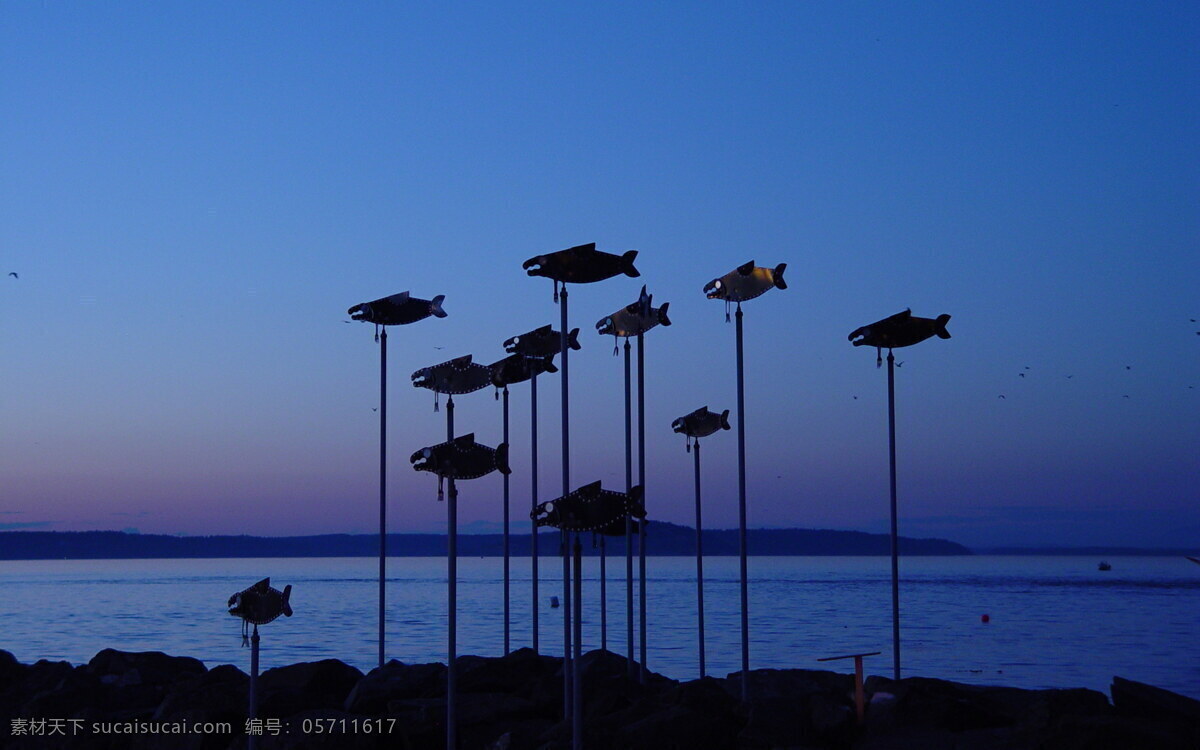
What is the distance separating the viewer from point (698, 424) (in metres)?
25.9

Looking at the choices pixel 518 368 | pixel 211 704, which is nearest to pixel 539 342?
pixel 518 368

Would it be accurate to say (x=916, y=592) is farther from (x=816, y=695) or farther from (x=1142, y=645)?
(x=816, y=695)

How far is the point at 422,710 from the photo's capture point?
19578 mm

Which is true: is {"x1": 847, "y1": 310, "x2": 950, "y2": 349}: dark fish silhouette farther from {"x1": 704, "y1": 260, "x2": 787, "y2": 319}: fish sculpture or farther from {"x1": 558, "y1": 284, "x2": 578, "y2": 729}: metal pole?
{"x1": 558, "y1": 284, "x2": 578, "y2": 729}: metal pole

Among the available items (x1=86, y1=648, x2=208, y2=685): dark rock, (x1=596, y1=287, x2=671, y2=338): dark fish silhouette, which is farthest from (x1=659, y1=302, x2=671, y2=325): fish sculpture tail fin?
(x1=86, y1=648, x2=208, y2=685): dark rock

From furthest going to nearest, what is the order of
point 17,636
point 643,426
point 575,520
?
point 17,636 → point 643,426 → point 575,520

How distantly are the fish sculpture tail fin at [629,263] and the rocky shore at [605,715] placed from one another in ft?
19.1

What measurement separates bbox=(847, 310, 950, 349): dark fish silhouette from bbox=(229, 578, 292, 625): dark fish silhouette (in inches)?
426

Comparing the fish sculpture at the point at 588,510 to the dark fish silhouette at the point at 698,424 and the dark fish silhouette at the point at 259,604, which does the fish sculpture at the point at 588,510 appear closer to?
the dark fish silhouette at the point at 259,604

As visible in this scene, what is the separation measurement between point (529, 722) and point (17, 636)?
49.2 m

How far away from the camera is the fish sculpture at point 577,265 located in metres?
17.7

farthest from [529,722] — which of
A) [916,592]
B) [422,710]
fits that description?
[916,592]

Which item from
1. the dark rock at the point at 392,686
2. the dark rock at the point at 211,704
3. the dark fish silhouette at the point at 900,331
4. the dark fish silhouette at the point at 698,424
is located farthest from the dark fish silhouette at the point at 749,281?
the dark rock at the point at 211,704

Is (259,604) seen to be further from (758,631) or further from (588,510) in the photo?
(758,631)
